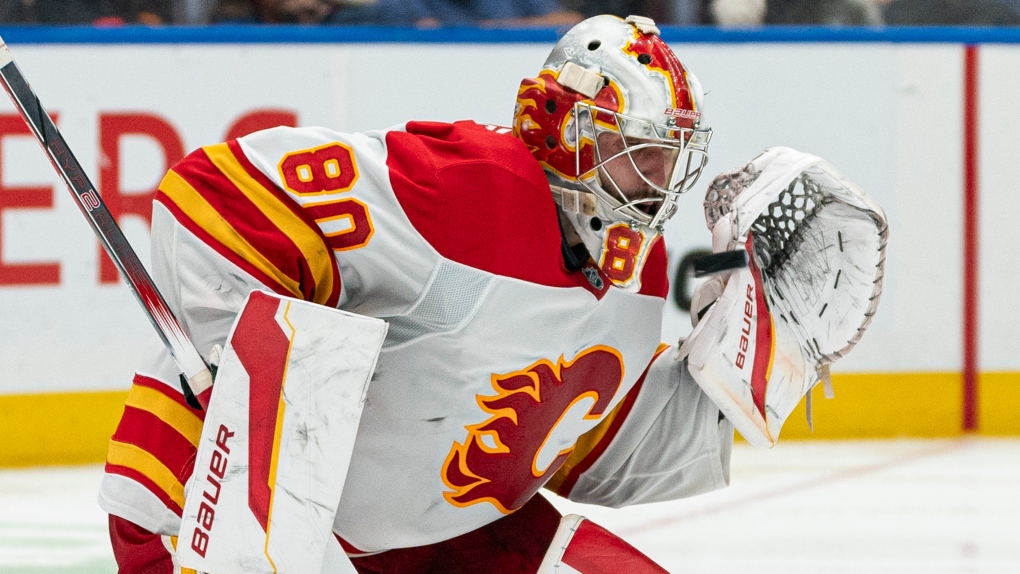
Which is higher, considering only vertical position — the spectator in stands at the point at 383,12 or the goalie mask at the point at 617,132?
the spectator in stands at the point at 383,12

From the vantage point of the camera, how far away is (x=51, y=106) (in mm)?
3605

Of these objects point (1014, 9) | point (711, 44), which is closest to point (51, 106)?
point (711, 44)

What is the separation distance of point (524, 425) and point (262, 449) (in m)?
0.42

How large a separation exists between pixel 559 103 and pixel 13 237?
6.88 feet

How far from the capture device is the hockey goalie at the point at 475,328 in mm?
1622

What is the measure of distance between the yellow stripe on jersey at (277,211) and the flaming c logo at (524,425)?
31 centimetres

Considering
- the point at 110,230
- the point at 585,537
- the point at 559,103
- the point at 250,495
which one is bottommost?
the point at 585,537

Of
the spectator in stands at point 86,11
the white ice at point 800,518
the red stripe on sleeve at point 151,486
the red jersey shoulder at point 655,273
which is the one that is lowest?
the white ice at point 800,518

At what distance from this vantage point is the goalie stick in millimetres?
1661

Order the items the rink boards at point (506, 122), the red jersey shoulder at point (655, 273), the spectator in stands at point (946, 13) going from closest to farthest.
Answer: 1. the red jersey shoulder at point (655, 273)
2. the rink boards at point (506, 122)
3. the spectator in stands at point (946, 13)

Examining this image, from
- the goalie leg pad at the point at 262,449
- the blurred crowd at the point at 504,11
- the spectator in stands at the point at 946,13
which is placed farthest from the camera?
the spectator in stands at the point at 946,13

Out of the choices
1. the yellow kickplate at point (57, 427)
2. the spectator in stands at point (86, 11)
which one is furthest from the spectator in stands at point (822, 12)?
the yellow kickplate at point (57, 427)

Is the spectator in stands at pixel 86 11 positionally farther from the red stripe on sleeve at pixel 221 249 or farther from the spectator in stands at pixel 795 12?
the red stripe on sleeve at pixel 221 249

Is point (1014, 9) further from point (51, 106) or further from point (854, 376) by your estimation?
point (51, 106)
